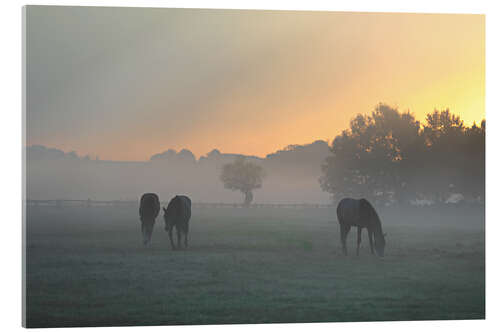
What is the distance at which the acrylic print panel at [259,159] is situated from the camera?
37.1 feet

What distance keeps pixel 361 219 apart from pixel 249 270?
2.58m

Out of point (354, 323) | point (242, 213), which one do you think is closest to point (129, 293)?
point (242, 213)

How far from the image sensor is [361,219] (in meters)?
12.9

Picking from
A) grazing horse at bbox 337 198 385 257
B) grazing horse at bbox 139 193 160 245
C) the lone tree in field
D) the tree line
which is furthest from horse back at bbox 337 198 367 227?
grazing horse at bbox 139 193 160 245

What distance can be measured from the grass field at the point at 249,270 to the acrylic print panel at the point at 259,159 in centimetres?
4

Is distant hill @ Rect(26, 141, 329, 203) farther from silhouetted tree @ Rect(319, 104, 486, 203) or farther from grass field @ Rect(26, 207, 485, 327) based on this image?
silhouetted tree @ Rect(319, 104, 486, 203)

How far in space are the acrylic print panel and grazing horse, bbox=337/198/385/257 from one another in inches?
1.6

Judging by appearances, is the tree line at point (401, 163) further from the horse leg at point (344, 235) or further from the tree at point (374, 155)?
the horse leg at point (344, 235)

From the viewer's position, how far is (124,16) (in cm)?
1196

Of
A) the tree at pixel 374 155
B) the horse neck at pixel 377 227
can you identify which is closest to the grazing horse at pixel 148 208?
the tree at pixel 374 155

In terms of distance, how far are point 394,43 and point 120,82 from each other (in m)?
5.32

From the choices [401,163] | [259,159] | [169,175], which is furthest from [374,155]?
[169,175]

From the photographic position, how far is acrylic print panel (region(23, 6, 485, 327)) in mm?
11312
